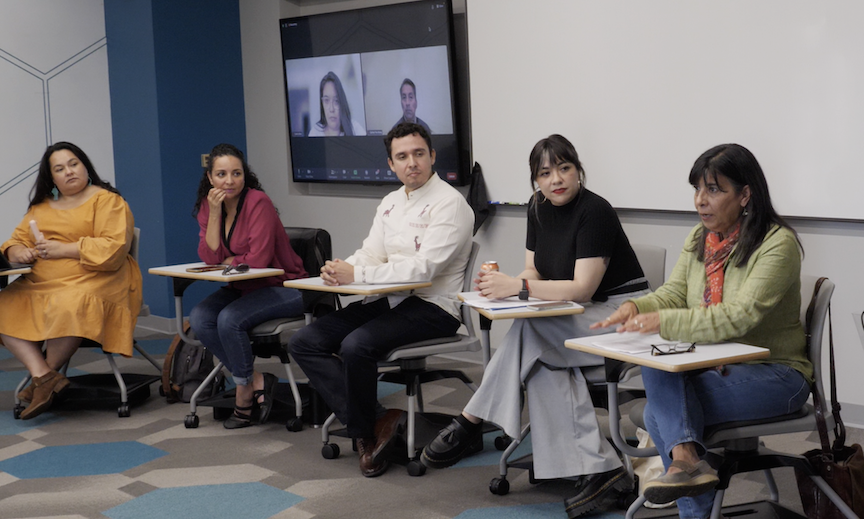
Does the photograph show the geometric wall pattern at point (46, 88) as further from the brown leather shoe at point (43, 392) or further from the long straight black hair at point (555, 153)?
the long straight black hair at point (555, 153)

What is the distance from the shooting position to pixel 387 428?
10.6 ft

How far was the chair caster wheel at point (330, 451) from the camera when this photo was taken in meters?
3.37

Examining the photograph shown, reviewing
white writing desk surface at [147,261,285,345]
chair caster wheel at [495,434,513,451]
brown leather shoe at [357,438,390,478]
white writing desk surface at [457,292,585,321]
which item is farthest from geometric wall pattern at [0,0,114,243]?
white writing desk surface at [457,292,585,321]

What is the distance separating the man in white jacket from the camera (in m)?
3.16

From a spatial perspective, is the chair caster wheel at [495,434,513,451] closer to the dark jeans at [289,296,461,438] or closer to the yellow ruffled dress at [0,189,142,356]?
the dark jeans at [289,296,461,438]

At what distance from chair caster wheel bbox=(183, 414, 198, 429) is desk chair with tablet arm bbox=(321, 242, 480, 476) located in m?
0.74

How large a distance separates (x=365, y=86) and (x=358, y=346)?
8.05 ft

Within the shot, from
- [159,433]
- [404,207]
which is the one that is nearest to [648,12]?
[404,207]

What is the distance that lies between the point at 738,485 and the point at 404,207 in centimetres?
165

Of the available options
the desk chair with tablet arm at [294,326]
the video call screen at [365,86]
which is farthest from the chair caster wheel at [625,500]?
the video call screen at [365,86]

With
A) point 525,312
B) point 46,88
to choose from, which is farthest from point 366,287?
point 46,88

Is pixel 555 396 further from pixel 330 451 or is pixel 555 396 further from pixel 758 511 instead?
pixel 330 451

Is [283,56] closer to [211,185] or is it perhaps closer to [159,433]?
[211,185]

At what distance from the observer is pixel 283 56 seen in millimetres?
5551
